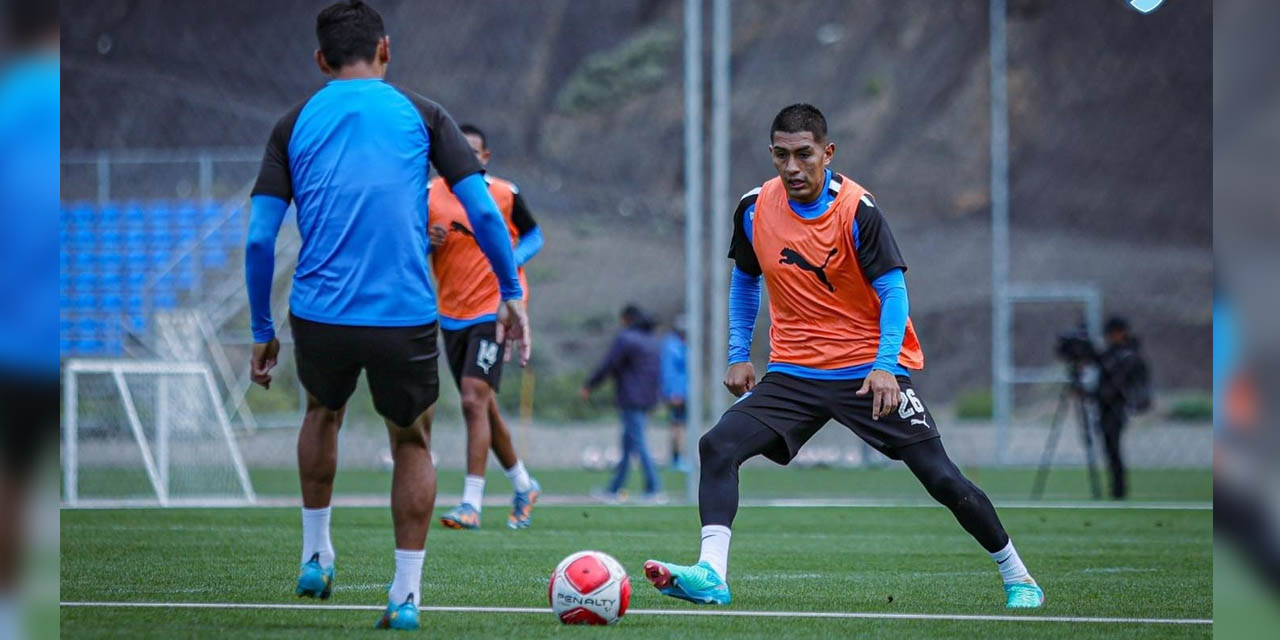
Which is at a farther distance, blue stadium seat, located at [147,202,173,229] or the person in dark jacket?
blue stadium seat, located at [147,202,173,229]

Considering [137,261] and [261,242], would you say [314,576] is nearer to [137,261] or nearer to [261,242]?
[261,242]

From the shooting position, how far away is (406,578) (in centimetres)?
Result: 512

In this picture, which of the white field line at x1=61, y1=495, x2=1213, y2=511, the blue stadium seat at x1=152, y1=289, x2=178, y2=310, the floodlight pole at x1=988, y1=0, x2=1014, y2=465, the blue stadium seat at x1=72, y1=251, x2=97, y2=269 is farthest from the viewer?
the blue stadium seat at x1=152, y1=289, x2=178, y2=310

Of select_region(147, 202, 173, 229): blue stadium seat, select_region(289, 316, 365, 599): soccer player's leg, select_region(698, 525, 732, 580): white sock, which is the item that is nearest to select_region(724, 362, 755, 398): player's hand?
select_region(698, 525, 732, 580): white sock

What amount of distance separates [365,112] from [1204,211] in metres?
36.9

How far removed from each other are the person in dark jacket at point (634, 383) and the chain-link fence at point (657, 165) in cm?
115

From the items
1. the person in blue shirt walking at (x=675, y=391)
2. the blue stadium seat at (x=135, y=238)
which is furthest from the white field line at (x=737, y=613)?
the blue stadium seat at (x=135, y=238)

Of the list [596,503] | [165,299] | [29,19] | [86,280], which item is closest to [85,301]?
[86,280]

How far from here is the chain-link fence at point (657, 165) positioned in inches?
863

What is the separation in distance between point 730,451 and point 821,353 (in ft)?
1.93

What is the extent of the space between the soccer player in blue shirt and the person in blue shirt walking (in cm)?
1610

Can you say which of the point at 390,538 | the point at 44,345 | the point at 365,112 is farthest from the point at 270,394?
the point at 44,345

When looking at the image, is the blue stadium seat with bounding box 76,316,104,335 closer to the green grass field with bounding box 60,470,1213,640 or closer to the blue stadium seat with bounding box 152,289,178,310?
the blue stadium seat with bounding box 152,289,178,310

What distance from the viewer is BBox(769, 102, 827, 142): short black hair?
628cm
